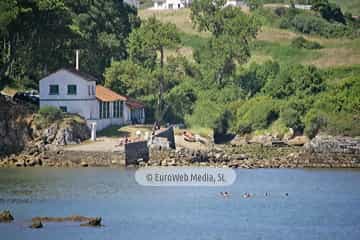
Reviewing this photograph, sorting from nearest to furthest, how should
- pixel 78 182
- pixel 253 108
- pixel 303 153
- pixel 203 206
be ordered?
pixel 203 206 < pixel 78 182 < pixel 303 153 < pixel 253 108

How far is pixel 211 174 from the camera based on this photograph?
9656 centimetres

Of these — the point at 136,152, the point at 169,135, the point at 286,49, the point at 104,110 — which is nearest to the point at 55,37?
the point at 104,110

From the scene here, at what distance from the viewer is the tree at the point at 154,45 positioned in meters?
117

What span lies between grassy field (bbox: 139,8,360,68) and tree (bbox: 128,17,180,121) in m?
17.5

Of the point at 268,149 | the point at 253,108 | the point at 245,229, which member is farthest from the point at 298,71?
the point at 245,229

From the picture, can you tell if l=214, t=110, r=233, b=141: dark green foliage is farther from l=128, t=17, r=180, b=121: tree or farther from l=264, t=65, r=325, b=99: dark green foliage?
l=264, t=65, r=325, b=99: dark green foliage

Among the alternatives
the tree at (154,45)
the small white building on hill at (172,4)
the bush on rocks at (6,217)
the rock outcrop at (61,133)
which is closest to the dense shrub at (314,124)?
the tree at (154,45)

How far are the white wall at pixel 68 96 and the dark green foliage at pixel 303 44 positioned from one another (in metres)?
40.9

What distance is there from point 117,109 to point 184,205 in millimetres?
32218

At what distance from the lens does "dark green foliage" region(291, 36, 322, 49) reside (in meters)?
146

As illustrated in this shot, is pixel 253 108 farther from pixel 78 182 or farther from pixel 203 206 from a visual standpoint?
pixel 203 206

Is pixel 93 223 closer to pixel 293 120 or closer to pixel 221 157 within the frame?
pixel 221 157

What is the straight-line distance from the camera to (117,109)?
113m

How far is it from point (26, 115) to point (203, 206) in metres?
27.2
